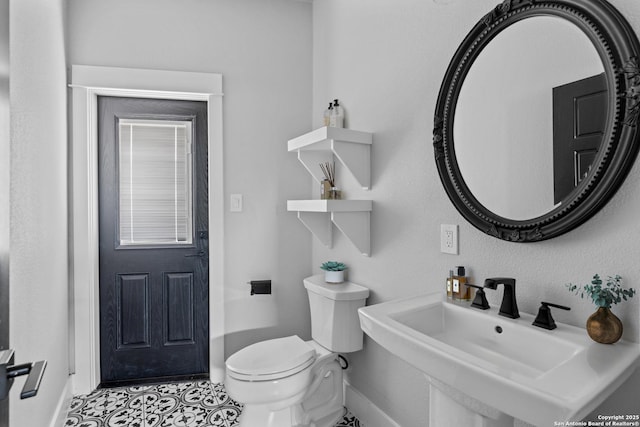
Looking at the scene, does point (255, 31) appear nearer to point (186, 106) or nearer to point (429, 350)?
point (186, 106)

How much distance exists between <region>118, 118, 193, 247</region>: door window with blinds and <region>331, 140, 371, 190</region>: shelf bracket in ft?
3.91

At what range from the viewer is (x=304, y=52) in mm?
2705

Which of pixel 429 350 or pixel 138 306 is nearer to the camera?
pixel 429 350

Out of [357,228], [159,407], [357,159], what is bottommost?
[159,407]

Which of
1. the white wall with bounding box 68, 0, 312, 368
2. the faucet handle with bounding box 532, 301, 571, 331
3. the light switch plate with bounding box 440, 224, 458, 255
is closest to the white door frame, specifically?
the white wall with bounding box 68, 0, 312, 368

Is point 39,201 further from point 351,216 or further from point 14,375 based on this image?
point 351,216

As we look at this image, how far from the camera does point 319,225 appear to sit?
2.38 meters

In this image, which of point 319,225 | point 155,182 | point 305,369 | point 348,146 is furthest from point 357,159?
point 155,182

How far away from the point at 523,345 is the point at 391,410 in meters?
0.98

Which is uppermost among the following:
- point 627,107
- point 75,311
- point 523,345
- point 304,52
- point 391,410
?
point 304,52

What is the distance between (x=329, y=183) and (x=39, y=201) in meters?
1.40

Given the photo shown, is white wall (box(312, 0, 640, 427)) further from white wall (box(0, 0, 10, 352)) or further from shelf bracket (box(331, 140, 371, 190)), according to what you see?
white wall (box(0, 0, 10, 352))

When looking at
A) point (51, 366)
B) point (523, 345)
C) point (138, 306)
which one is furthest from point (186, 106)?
point (523, 345)

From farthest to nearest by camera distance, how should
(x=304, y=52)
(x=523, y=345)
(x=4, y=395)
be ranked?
(x=304, y=52), (x=523, y=345), (x=4, y=395)
